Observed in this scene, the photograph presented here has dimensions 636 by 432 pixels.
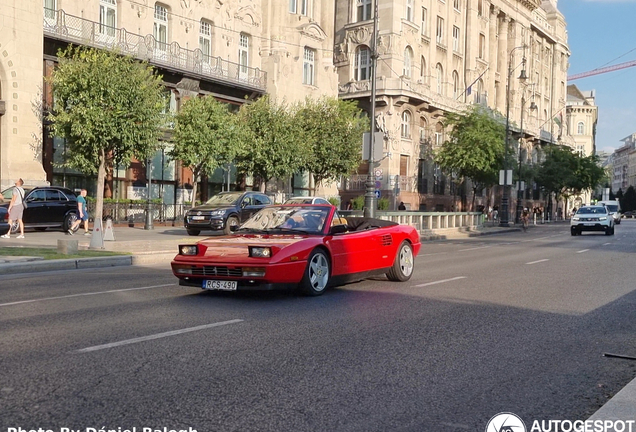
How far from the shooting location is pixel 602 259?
1877 centimetres

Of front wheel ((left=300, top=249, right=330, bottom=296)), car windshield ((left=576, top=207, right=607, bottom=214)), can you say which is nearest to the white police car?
car windshield ((left=576, top=207, right=607, bottom=214))

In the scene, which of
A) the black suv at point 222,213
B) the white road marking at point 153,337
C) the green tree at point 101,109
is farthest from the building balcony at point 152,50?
the white road marking at point 153,337

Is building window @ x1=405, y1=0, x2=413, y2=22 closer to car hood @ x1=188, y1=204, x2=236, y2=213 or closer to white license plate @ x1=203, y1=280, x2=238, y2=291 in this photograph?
car hood @ x1=188, y1=204, x2=236, y2=213

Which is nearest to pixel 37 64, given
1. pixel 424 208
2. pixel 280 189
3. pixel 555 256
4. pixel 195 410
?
pixel 280 189

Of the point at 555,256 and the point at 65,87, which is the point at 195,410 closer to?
the point at 555,256

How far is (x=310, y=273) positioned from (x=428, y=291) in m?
2.26

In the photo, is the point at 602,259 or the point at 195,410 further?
the point at 602,259

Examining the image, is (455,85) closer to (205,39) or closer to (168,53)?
(205,39)

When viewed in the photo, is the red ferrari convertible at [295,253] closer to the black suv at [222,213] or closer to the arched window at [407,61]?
the black suv at [222,213]

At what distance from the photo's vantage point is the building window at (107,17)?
32.1m

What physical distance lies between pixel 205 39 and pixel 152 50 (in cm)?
528

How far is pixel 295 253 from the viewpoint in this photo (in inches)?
364

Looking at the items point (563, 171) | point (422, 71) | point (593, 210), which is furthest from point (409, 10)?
point (563, 171)

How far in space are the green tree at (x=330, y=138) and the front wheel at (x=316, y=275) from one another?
2867 cm
